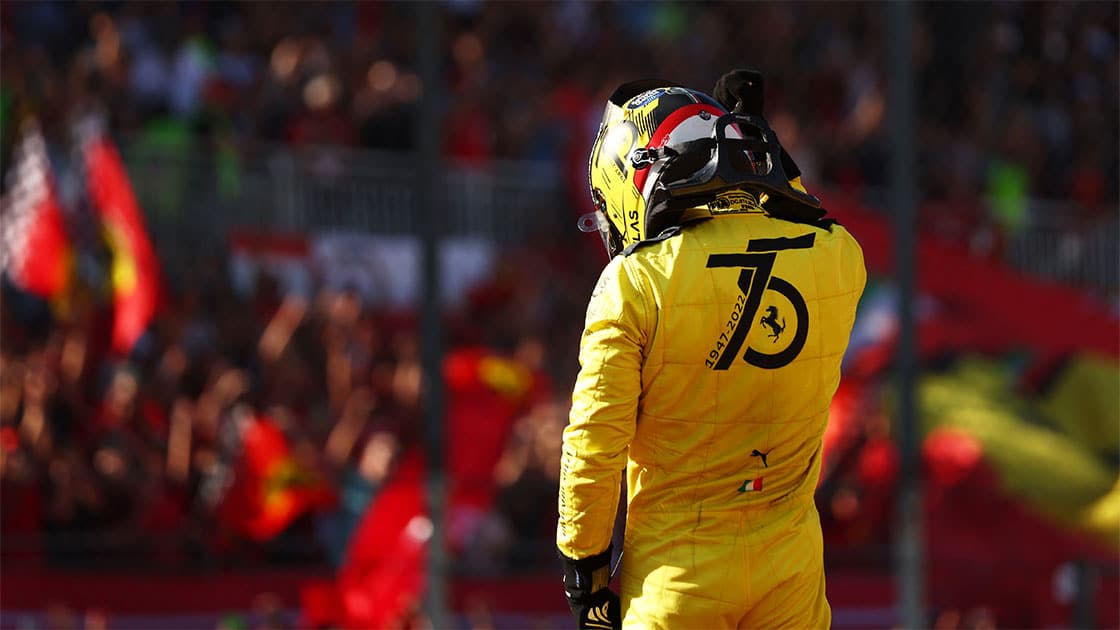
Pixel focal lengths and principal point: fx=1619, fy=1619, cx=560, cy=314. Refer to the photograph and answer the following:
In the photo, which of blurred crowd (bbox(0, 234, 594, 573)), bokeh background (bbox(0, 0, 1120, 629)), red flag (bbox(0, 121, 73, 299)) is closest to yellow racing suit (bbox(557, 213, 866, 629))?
bokeh background (bbox(0, 0, 1120, 629))

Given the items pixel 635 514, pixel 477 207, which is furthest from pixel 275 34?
pixel 635 514

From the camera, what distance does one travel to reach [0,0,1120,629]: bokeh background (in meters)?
5.94

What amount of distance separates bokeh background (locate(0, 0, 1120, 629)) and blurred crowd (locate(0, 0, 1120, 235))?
0.02 metres

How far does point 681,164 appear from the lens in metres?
2.94

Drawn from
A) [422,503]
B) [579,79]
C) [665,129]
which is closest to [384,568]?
[422,503]

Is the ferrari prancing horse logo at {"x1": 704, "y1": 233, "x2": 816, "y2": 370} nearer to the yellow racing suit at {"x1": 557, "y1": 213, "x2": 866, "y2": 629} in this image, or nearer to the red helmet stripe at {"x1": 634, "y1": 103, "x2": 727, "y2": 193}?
the yellow racing suit at {"x1": 557, "y1": 213, "x2": 866, "y2": 629}

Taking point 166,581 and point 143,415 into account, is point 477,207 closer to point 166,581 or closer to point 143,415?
point 143,415

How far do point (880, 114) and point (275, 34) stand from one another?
11.1 ft

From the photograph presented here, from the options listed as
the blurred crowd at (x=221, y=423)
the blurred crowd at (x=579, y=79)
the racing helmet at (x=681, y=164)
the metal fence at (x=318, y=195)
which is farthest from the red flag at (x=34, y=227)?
the racing helmet at (x=681, y=164)

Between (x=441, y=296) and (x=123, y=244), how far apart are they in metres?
1.85

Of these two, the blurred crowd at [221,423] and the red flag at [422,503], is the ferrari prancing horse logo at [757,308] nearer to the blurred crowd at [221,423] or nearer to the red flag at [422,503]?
the red flag at [422,503]

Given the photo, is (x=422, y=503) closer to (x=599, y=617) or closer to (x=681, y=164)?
(x=599, y=617)

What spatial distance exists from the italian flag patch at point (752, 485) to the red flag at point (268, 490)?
11.2 ft

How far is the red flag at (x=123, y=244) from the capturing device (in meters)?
6.52
